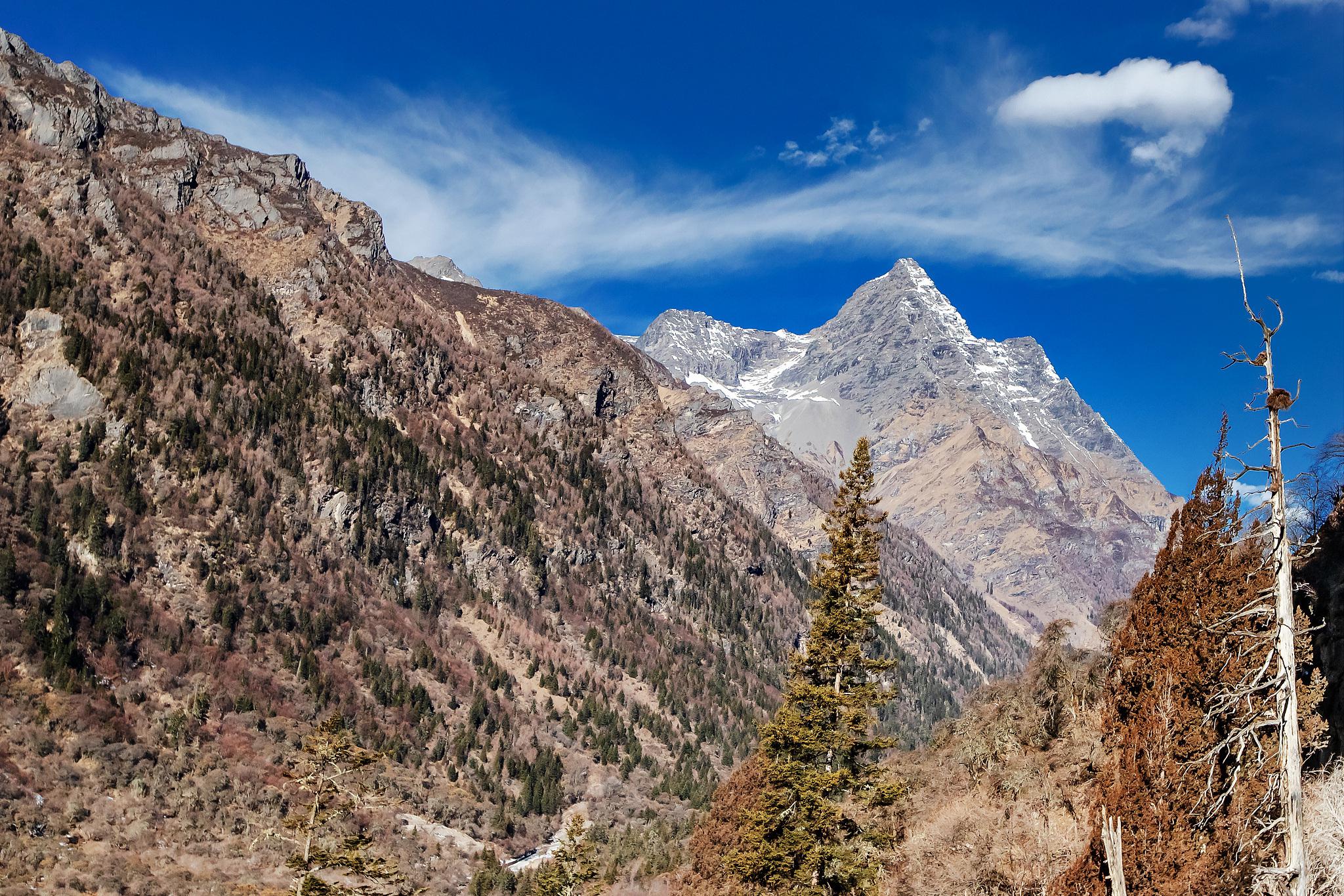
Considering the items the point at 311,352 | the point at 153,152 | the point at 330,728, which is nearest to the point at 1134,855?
the point at 330,728

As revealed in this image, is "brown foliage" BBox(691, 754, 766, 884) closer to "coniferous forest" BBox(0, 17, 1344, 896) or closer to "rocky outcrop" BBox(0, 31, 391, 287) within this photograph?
"coniferous forest" BBox(0, 17, 1344, 896)

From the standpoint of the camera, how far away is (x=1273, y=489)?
10.7 m

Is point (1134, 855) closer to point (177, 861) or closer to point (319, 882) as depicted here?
Answer: point (319, 882)

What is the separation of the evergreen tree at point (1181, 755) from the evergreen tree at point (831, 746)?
659cm

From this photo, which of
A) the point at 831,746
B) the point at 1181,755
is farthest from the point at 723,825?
the point at 1181,755

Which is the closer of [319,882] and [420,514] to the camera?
[319,882]

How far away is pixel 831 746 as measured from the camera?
2420 cm

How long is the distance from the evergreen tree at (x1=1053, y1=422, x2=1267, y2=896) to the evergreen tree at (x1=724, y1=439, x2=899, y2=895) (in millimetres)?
6588

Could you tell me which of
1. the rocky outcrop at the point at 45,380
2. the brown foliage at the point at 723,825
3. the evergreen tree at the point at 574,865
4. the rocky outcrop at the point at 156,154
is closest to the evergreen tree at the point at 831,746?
the evergreen tree at the point at 574,865

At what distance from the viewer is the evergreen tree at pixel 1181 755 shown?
17.0 meters

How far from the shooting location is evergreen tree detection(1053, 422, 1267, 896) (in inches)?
669

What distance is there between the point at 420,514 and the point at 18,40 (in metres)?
138

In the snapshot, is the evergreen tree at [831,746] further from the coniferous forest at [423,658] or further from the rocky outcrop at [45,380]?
the rocky outcrop at [45,380]

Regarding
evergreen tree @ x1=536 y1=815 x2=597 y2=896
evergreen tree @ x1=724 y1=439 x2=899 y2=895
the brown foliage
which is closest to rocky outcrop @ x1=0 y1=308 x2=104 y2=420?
the brown foliage
